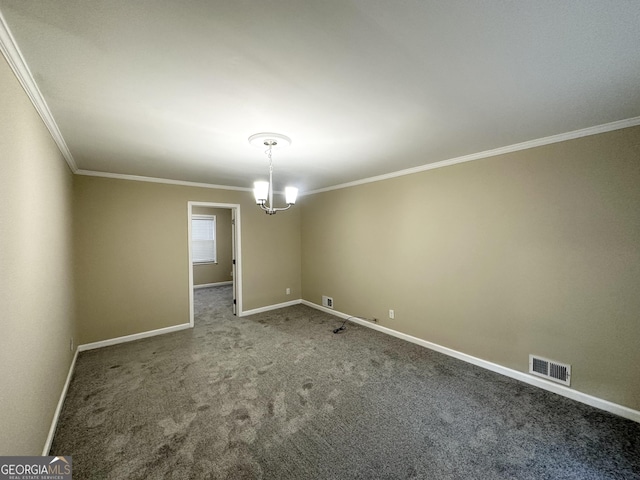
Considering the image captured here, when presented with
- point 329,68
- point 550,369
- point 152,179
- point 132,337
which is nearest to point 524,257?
point 550,369

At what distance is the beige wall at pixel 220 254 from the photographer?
7332 millimetres

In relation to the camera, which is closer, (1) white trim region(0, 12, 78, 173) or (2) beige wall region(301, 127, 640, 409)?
(1) white trim region(0, 12, 78, 173)

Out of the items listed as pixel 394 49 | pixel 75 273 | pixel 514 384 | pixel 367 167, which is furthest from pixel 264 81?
pixel 75 273

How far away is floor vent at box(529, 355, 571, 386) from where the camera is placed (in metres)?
2.38

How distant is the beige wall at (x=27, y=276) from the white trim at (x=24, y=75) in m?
0.04

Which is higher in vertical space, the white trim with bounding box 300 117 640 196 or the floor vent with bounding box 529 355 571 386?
the white trim with bounding box 300 117 640 196

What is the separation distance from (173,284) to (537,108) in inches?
196

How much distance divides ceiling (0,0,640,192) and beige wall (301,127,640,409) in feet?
1.49

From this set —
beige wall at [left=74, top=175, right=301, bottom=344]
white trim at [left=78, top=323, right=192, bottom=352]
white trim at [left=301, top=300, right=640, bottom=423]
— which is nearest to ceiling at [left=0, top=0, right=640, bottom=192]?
beige wall at [left=74, top=175, right=301, bottom=344]

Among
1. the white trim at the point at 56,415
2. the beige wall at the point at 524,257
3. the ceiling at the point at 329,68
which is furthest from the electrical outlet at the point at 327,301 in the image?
the white trim at the point at 56,415

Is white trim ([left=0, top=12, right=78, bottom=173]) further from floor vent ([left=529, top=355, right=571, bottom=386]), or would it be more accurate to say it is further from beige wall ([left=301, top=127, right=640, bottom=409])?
floor vent ([left=529, top=355, right=571, bottom=386])

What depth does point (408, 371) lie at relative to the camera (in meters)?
2.87

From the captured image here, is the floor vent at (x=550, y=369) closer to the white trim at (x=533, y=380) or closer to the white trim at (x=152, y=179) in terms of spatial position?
Result: the white trim at (x=533, y=380)

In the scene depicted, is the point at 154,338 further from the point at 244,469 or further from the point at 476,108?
the point at 476,108
